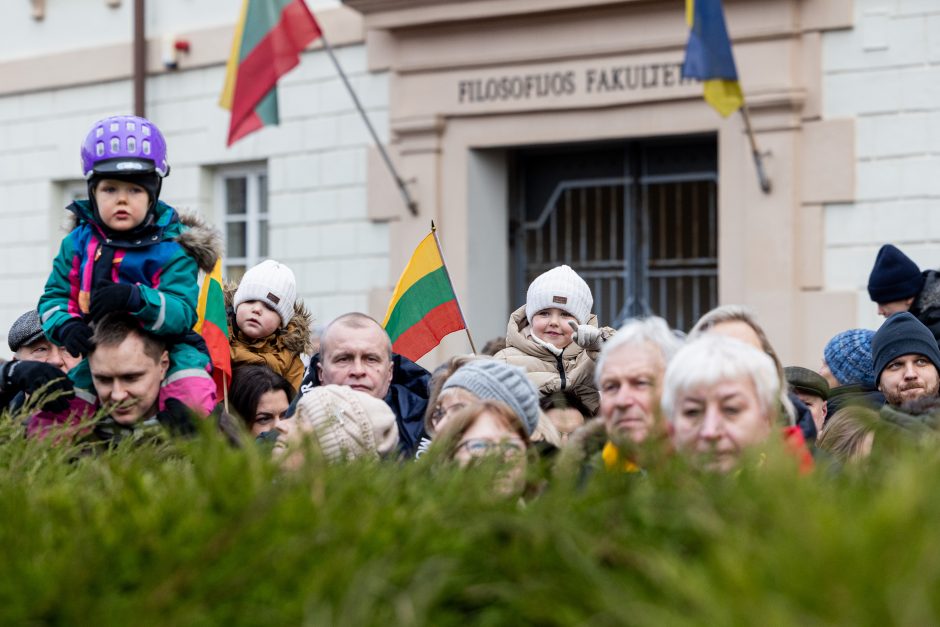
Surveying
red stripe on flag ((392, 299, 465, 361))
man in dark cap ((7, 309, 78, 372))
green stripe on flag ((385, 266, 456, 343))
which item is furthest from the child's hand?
man in dark cap ((7, 309, 78, 372))

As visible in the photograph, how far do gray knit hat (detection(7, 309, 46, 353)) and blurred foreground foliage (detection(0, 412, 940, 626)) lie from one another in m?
4.66

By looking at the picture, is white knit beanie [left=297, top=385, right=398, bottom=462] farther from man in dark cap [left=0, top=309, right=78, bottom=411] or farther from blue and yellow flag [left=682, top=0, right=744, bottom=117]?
blue and yellow flag [left=682, top=0, right=744, bottom=117]

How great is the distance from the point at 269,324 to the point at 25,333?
48.3 inches

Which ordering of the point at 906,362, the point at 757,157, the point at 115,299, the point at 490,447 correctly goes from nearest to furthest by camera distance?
the point at 490,447 → the point at 115,299 → the point at 906,362 → the point at 757,157

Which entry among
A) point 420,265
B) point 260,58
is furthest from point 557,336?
point 260,58

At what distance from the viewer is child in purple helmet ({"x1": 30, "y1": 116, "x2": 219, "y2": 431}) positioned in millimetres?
5355

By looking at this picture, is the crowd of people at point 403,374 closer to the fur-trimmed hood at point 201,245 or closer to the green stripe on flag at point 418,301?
the fur-trimmed hood at point 201,245

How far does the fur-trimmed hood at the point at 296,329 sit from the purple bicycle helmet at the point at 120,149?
155 centimetres

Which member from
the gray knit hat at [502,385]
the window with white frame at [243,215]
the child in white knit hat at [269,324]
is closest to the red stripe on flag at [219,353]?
the child in white knit hat at [269,324]

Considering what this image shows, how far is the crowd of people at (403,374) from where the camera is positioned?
3.31 m

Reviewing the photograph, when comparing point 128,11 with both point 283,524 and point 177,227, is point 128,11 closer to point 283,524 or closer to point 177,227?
point 177,227

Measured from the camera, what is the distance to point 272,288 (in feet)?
22.4

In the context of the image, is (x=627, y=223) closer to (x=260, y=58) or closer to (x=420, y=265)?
(x=260, y=58)

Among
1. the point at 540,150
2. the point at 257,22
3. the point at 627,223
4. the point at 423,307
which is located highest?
the point at 257,22
